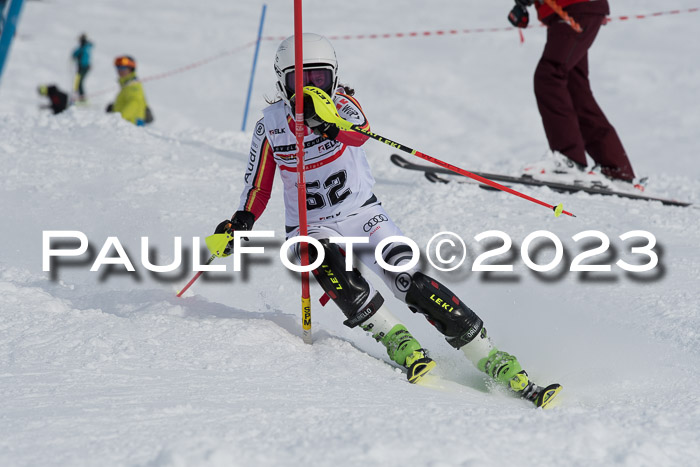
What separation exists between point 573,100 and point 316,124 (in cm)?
369

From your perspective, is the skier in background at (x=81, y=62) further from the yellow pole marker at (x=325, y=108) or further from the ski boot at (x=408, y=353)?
the ski boot at (x=408, y=353)

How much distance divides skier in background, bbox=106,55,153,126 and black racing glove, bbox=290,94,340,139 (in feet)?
20.8

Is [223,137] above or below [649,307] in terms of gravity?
above

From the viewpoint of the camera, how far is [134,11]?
19562 mm

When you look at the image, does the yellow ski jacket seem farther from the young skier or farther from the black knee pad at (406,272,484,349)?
the black knee pad at (406,272,484,349)

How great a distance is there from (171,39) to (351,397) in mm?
16407

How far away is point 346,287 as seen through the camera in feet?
11.1

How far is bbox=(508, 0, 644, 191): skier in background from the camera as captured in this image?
5875mm

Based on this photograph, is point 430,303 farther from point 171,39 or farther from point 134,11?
point 134,11

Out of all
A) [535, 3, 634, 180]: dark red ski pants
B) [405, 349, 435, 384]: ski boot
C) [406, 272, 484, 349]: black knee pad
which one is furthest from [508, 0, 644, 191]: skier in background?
[405, 349, 435, 384]: ski boot

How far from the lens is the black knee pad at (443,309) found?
3.35 metres

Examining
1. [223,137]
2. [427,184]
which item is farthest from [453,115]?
[427,184]

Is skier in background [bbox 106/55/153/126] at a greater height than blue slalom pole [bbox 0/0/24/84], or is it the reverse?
blue slalom pole [bbox 0/0/24/84]

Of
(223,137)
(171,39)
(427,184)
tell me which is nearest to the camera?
(427,184)
